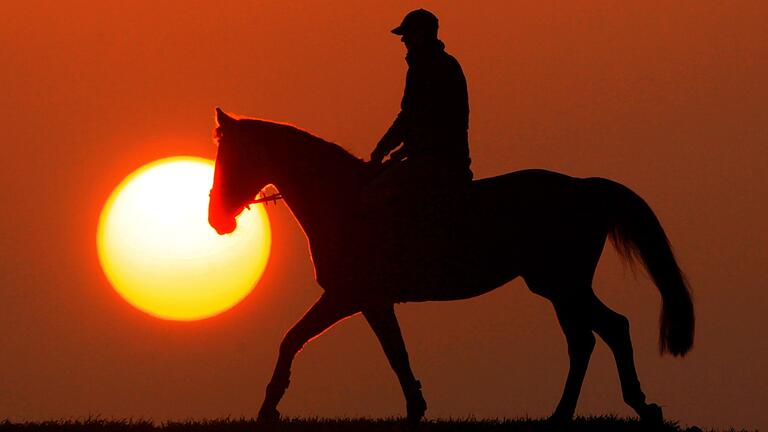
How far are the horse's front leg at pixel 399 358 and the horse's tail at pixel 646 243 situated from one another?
2683 mm

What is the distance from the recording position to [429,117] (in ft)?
42.5

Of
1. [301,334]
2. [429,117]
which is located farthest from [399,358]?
[429,117]

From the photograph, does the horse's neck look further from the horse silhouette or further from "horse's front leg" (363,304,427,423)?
"horse's front leg" (363,304,427,423)

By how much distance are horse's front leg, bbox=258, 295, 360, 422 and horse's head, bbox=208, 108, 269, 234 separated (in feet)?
4.60

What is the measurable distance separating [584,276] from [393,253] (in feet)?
6.68

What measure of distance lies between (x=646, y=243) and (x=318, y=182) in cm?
358

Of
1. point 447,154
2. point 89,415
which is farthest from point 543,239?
point 89,415

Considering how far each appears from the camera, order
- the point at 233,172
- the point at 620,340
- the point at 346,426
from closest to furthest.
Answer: the point at 346,426 → the point at 620,340 → the point at 233,172

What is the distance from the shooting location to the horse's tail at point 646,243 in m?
13.4

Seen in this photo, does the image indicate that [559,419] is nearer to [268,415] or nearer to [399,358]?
[399,358]

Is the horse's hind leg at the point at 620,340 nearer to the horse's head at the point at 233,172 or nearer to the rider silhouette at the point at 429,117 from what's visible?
the rider silhouette at the point at 429,117

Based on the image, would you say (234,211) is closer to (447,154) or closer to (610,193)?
(447,154)

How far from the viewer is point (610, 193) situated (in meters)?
13.5

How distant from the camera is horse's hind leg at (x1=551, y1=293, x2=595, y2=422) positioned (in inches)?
511
